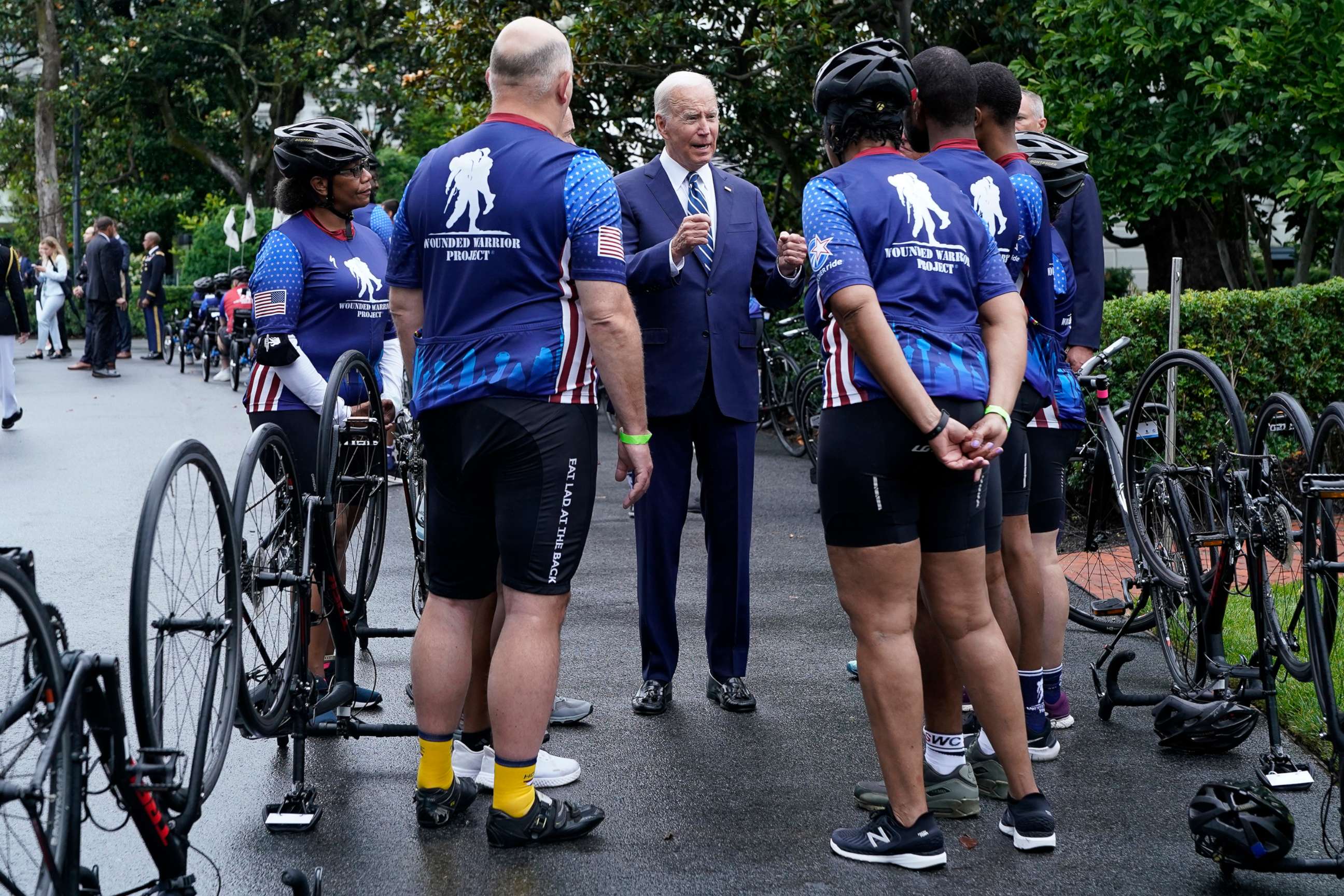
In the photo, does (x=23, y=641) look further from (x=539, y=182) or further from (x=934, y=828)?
(x=934, y=828)

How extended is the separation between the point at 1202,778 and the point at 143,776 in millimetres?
3118

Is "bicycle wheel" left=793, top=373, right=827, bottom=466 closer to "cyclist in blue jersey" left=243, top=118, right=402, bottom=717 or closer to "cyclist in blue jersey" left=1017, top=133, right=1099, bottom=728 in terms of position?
"cyclist in blue jersey" left=1017, top=133, right=1099, bottom=728

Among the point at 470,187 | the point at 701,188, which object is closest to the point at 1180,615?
the point at 701,188

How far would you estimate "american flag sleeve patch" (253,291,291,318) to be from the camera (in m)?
4.69

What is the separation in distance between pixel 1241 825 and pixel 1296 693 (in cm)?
185

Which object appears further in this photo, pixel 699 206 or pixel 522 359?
pixel 699 206

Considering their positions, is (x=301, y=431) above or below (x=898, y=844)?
above

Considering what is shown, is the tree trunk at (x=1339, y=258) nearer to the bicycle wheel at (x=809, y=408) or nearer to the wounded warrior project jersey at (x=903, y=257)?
the bicycle wheel at (x=809, y=408)

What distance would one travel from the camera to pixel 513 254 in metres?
3.75

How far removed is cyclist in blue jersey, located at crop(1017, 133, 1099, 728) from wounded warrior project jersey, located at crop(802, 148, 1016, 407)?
1.02 m

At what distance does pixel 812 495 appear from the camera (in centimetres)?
1013

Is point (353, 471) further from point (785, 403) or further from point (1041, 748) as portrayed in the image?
point (785, 403)

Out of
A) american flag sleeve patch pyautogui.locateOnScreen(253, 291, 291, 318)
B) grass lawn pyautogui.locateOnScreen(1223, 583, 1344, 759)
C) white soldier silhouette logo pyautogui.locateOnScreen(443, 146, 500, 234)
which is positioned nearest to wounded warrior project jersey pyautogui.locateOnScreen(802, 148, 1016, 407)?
white soldier silhouette logo pyautogui.locateOnScreen(443, 146, 500, 234)

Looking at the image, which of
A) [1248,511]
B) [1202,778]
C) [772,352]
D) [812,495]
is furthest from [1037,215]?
[772,352]
